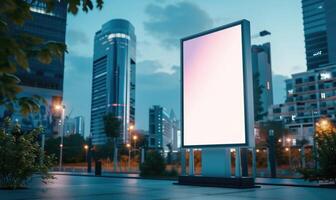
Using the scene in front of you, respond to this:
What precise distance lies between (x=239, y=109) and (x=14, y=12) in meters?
19.3

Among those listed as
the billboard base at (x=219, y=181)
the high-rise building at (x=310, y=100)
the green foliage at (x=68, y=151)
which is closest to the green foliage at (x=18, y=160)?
the billboard base at (x=219, y=181)

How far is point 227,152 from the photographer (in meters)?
22.0

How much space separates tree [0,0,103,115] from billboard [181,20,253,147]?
18413 millimetres

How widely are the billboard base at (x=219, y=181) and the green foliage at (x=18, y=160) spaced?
820 cm

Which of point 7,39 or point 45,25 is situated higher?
point 45,25

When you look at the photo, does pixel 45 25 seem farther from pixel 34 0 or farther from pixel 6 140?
pixel 34 0

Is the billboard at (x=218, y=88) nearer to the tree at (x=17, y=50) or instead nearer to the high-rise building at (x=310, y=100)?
the tree at (x=17, y=50)

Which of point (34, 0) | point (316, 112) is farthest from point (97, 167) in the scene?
point (316, 112)

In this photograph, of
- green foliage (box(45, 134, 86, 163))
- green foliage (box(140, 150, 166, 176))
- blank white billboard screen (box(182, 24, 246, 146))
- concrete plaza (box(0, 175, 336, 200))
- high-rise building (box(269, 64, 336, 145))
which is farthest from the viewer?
high-rise building (box(269, 64, 336, 145))

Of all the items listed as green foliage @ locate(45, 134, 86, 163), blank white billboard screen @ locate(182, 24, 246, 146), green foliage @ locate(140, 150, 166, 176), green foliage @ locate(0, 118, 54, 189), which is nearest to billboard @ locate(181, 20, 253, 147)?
blank white billboard screen @ locate(182, 24, 246, 146)

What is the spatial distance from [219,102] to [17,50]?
19.8 metres

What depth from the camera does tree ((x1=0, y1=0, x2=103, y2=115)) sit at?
2398mm

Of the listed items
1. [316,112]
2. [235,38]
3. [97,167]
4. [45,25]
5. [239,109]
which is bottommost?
[97,167]

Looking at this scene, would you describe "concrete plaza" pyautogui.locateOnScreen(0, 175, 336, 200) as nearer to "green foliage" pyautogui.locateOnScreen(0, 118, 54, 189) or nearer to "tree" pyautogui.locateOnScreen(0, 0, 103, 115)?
"green foliage" pyautogui.locateOnScreen(0, 118, 54, 189)
